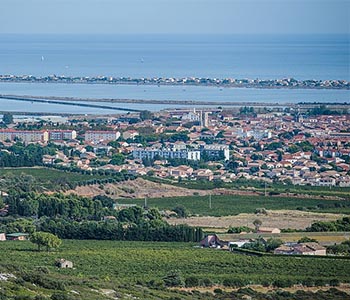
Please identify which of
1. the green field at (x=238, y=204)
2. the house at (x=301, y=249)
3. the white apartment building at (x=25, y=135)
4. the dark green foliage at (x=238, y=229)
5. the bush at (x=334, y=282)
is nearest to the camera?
the bush at (x=334, y=282)

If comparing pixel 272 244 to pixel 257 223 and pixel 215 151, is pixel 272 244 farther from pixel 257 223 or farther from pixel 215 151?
pixel 215 151

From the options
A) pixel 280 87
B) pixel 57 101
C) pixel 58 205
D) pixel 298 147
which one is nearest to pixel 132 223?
pixel 58 205

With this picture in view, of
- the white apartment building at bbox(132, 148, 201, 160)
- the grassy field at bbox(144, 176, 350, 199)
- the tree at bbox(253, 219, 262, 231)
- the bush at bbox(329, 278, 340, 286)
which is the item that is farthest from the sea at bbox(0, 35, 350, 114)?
the bush at bbox(329, 278, 340, 286)

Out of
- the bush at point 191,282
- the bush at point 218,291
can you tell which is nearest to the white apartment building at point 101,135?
the bush at point 191,282

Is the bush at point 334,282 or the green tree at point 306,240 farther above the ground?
the bush at point 334,282

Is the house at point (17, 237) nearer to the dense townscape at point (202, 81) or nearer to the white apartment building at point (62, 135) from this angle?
the white apartment building at point (62, 135)

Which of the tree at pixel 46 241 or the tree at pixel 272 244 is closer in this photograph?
the tree at pixel 46 241

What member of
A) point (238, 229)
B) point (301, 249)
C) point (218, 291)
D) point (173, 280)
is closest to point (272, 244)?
point (301, 249)

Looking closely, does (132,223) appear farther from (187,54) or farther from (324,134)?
(187,54)
